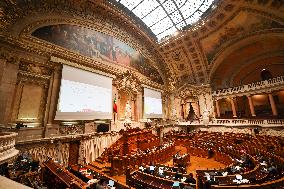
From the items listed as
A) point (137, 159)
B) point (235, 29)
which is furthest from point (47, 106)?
point (235, 29)

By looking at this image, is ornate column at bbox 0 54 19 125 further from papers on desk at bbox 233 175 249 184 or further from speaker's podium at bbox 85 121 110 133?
papers on desk at bbox 233 175 249 184

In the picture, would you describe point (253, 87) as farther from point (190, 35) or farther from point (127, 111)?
point (127, 111)

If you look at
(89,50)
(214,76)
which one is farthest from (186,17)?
(89,50)

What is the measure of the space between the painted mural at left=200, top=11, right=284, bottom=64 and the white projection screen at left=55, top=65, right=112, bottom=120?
1287cm

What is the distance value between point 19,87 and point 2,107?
1.33 m

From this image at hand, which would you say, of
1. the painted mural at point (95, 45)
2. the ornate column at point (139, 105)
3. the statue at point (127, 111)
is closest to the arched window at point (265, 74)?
the painted mural at point (95, 45)

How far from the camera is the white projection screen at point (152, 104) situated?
18.0 m

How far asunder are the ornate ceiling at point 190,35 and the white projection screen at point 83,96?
1.28 metres

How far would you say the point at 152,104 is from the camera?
19.0 m

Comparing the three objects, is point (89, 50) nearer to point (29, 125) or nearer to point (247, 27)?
point (29, 125)

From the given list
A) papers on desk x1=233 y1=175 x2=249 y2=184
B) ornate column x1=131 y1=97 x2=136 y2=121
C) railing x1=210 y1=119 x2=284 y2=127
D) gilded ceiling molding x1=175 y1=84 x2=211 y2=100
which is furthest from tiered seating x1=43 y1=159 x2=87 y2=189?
gilded ceiling molding x1=175 y1=84 x2=211 y2=100

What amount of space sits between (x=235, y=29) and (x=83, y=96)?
648 inches

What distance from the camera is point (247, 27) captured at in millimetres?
16344

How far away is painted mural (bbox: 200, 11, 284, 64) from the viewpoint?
15086mm
